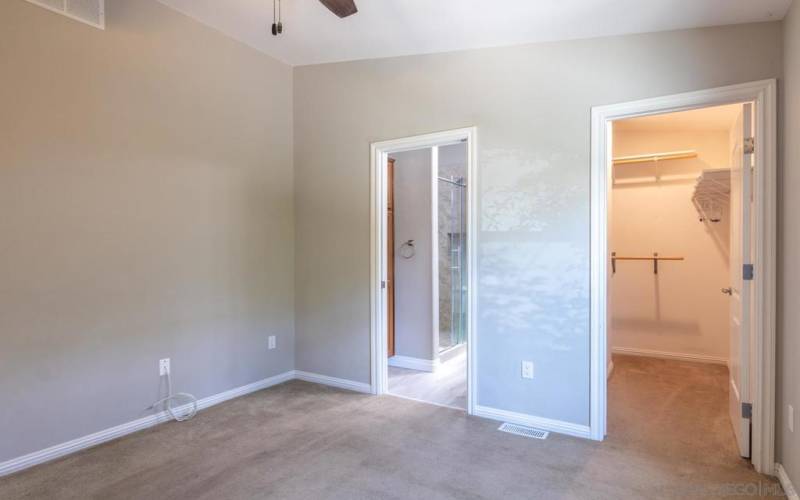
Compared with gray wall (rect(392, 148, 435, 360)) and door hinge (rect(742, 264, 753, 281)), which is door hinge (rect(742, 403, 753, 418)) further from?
gray wall (rect(392, 148, 435, 360))

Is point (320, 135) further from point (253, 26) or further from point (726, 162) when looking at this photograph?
point (726, 162)

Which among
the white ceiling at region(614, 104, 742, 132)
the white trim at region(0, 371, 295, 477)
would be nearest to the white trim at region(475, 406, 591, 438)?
the white trim at region(0, 371, 295, 477)

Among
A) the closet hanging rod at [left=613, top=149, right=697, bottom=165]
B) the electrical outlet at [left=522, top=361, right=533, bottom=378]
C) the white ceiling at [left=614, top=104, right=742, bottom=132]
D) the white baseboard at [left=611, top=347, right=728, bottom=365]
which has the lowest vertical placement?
the white baseboard at [left=611, top=347, right=728, bottom=365]

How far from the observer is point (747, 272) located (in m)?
2.38

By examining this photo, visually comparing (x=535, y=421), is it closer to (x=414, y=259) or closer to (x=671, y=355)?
(x=414, y=259)

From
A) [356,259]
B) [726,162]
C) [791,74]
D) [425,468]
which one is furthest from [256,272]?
[726,162]

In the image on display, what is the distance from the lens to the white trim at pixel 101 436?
238cm

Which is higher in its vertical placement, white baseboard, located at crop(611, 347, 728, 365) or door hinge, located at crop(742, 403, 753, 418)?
door hinge, located at crop(742, 403, 753, 418)

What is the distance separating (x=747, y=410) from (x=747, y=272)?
0.76 m

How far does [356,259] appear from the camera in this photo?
372 centimetres

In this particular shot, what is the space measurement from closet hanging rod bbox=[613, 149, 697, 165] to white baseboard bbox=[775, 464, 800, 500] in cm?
340

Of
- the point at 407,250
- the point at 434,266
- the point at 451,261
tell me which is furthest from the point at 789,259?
the point at 407,250

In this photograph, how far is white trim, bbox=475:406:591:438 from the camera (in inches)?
110

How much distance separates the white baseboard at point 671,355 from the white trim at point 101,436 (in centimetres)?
410
